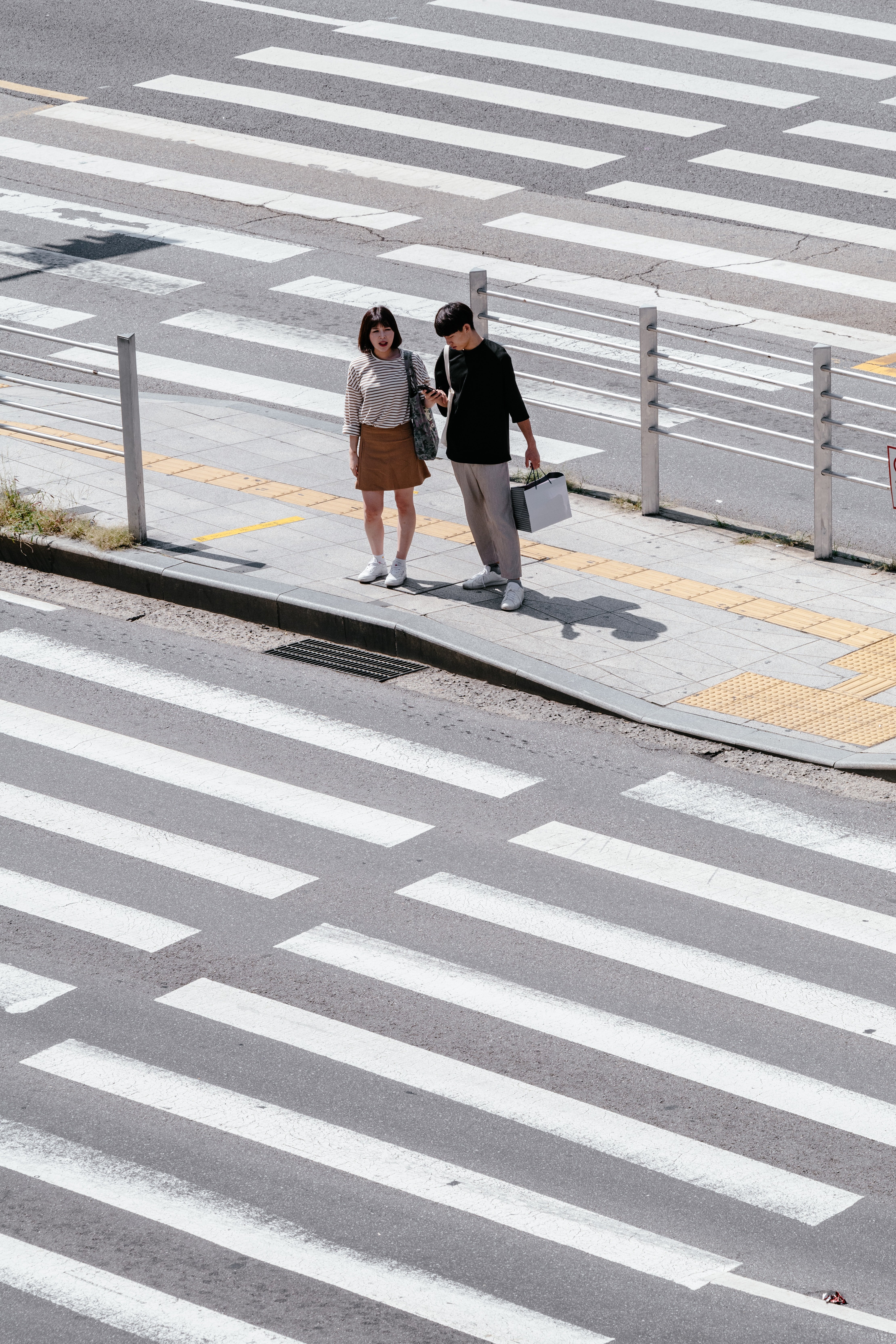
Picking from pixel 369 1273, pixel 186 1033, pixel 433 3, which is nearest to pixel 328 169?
pixel 433 3

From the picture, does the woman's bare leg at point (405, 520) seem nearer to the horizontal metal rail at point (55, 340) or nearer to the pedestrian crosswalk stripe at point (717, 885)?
the horizontal metal rail at point (55, 340)

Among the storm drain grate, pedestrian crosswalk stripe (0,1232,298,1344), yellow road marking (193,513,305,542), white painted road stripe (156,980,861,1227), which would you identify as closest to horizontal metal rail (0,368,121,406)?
yellow road marking (193,513,305,542)

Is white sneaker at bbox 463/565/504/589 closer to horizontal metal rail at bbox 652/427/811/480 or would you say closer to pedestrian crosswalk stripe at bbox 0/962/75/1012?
horizontal metal rail at bbox 652/427/811/480

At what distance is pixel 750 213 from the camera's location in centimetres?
1931

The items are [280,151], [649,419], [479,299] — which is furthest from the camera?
[280,151]

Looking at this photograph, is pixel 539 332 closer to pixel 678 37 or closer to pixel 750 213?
pixel 750 213

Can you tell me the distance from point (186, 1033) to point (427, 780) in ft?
7.97

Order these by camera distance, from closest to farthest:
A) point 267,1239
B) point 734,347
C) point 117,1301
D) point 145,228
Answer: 1. point 117,1301
2. point 267,1239
3. point 734,347
4. point 145,228

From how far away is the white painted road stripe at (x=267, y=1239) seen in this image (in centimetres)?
600

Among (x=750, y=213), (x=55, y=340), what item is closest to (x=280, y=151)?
(x=750, y=213)

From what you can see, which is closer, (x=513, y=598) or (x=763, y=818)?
(x=763, y=818)

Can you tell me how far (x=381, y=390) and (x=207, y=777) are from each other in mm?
2817

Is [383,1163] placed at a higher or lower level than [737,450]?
lower

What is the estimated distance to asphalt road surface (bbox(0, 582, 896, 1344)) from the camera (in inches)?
245
